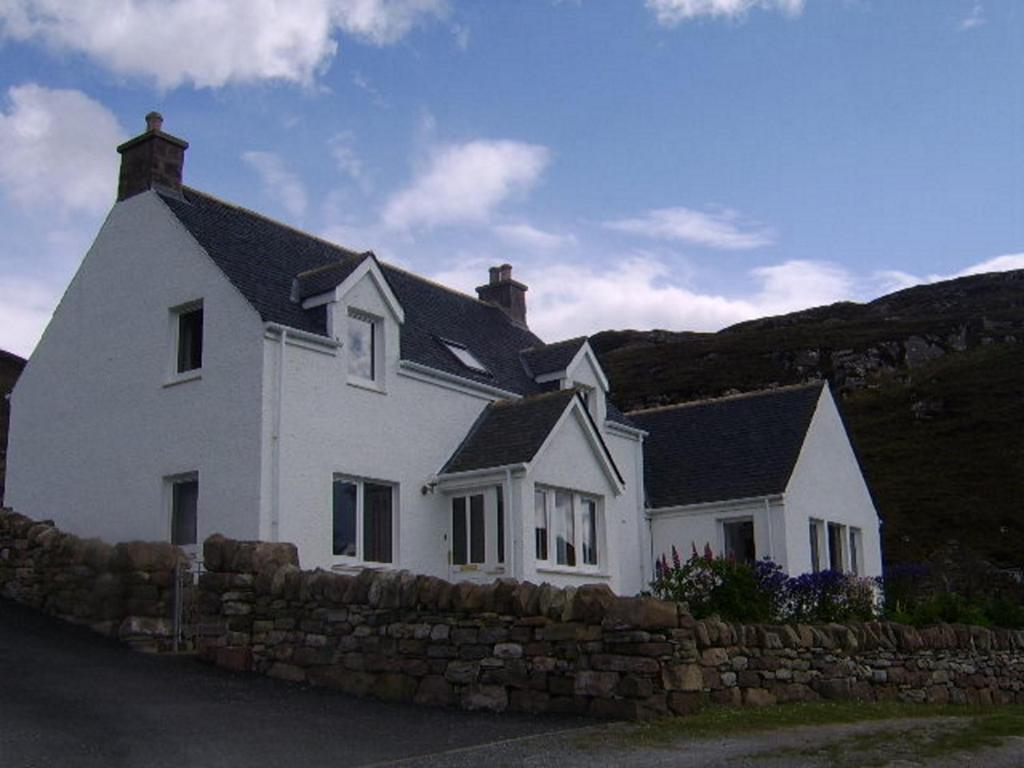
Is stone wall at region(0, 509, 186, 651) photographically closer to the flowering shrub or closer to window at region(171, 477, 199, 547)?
window at region(171, 477, 199, 547)

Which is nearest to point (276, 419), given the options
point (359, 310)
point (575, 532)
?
point (359, 310)

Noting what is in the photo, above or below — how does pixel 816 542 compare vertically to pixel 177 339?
below

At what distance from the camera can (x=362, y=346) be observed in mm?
22031

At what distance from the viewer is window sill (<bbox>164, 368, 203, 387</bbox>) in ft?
67.4

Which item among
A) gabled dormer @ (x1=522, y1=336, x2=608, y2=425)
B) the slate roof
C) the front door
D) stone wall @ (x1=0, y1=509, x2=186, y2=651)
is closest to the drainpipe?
the slate roof

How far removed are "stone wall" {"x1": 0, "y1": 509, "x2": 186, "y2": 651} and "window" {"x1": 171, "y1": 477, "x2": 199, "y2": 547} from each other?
2.44m

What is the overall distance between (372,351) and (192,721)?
10976 millimetres

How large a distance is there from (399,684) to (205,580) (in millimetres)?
3893

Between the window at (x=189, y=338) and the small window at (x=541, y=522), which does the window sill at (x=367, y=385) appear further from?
the small window at (x=541, y=522)

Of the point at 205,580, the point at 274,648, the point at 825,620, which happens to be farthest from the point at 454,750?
the point at 825,620

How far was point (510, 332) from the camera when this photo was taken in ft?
100

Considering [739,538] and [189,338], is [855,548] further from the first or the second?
[189,338]

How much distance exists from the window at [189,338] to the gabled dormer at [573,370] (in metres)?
9.13

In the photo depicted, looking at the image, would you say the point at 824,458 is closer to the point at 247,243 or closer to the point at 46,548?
the point at 247,243
